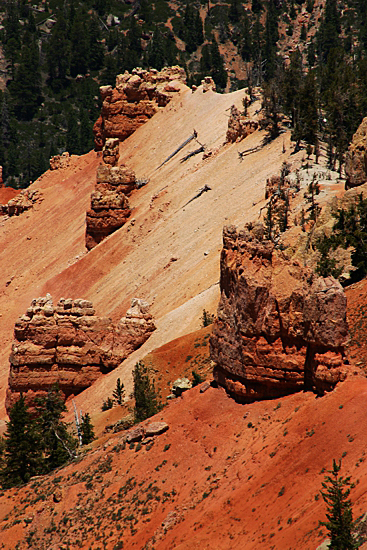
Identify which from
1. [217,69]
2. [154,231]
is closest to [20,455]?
[154,231]

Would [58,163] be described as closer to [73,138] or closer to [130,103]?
[130,103]

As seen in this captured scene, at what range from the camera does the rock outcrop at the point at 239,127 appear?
7850cm

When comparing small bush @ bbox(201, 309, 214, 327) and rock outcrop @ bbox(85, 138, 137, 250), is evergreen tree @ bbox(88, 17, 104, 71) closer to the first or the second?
rock outcrop @ bbox(85, 138, 137, 250)

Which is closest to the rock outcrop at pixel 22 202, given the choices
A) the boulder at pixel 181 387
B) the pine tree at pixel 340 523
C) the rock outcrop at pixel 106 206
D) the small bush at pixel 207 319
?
the rock outcrop at pixel 106 206

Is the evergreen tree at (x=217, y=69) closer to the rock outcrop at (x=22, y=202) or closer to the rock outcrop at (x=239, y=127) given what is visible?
the rock outcrop at (x=22, y=202)

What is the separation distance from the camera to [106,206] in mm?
80500

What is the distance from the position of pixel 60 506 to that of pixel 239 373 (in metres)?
8.63

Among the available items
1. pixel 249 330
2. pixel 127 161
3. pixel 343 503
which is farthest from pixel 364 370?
pixel 127 161

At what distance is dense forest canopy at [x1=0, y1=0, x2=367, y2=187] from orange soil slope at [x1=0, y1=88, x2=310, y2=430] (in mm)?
49715

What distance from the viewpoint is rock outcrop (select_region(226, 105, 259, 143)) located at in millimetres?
78500

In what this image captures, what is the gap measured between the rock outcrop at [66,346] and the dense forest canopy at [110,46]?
101m

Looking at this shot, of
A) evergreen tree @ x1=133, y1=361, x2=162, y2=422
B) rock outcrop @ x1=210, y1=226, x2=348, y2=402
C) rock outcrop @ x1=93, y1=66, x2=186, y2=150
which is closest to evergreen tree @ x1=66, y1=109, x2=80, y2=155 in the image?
rock outcrop @ x1=93, y1=66, x2=186, y2=150

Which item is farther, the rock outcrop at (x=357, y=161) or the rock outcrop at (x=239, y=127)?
the rock outcrop at (x=239, y=127)

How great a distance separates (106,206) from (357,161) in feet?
123
